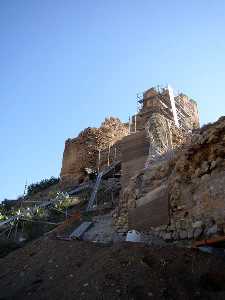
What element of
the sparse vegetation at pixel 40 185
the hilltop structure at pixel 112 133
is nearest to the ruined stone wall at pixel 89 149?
the hilltop structure at pixel 112 133

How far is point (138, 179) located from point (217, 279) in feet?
16.1

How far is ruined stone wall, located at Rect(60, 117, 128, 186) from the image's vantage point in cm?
2314

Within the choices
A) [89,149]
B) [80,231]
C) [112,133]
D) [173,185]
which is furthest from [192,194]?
[112,133]

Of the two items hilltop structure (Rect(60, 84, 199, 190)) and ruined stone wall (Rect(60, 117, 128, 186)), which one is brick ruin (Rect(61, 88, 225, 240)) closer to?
hilltop structure (Rect(60, 84, 199, 190))

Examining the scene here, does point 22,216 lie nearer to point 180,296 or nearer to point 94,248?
point 94,248

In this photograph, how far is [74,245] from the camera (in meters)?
8.02

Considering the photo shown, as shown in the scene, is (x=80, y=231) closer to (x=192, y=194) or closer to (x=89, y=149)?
(x=192, y=194)

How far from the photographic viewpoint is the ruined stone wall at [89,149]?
23141mm

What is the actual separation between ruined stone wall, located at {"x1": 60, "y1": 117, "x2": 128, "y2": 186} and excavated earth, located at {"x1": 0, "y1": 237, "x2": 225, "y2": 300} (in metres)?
14.9

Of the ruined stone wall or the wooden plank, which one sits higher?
the ruined stone wall

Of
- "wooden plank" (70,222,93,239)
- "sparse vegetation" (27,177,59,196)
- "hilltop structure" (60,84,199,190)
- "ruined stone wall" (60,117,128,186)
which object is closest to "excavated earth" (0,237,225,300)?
"wooden plank" (70,222,93,239)

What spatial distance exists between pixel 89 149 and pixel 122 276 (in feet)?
62.2

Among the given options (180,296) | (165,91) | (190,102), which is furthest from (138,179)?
(190,102)

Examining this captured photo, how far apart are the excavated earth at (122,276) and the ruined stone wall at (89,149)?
14940mm
